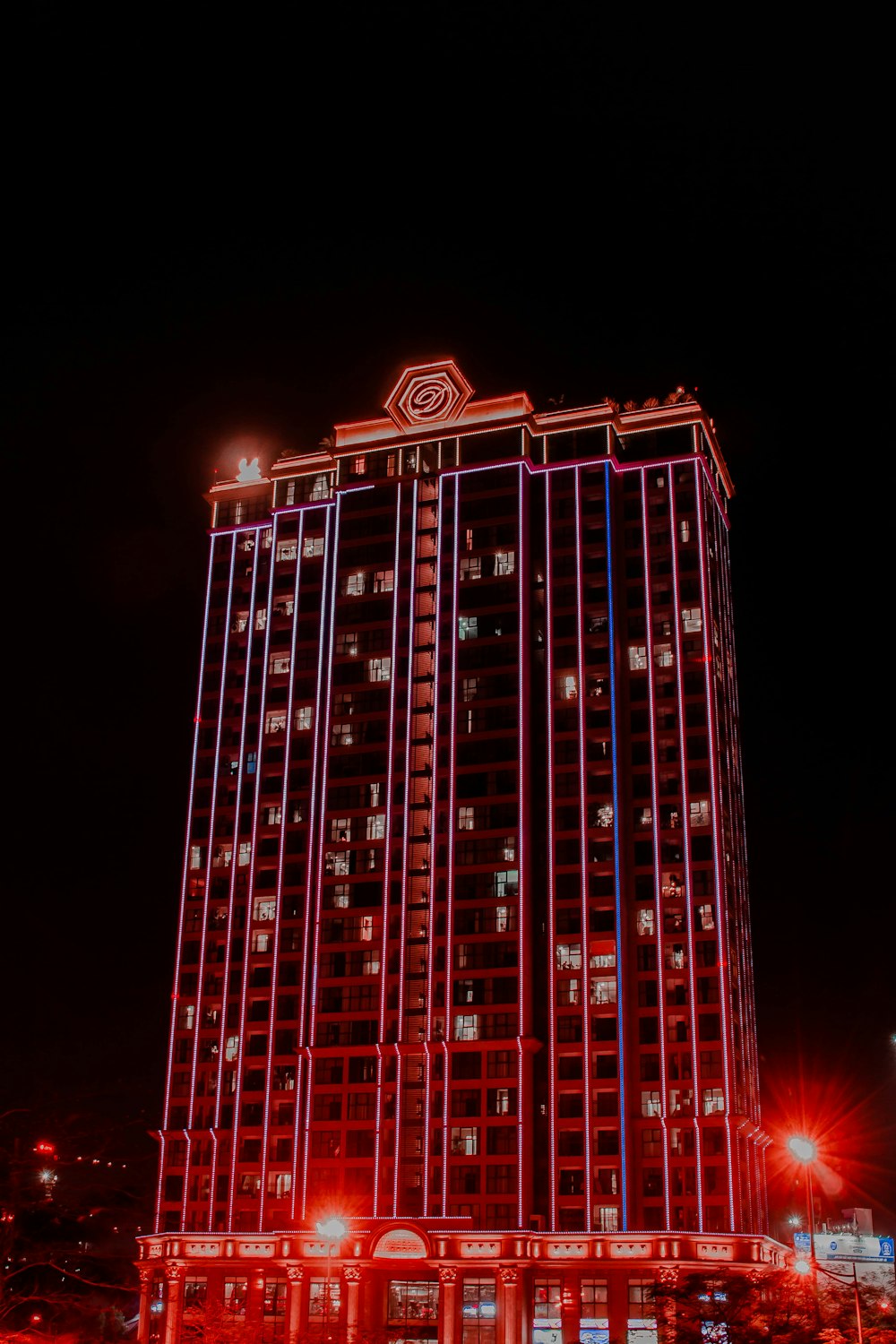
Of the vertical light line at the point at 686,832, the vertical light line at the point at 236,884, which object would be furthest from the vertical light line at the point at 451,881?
the vertical light line at the point at 686,832

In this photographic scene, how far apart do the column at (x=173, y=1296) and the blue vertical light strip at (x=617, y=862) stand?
109 feet

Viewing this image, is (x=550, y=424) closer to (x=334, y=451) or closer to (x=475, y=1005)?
(x=334, y=451)

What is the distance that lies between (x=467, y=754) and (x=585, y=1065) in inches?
1000

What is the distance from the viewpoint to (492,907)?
10919 centimetres

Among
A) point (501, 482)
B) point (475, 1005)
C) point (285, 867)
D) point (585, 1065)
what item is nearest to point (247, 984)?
point (285, 867)

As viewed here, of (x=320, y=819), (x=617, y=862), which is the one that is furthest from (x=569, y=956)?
(x=320, y=819)

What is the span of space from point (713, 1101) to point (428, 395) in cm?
6504

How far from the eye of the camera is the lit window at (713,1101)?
10044 centimetres

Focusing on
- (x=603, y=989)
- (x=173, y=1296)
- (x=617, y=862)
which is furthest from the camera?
(x=617, y=862)

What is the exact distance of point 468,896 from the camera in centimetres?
11006

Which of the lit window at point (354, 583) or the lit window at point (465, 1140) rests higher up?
the lit window at point (354, 583)

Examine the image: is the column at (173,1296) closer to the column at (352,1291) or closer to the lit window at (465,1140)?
the column at (352,1291)

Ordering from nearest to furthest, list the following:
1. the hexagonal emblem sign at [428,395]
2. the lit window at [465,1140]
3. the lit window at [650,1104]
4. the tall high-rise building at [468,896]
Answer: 1. the tall high-rise building at [468,896]
2. the lit window at [650,1104]
3. the lit window at [465,1140]
4. the hexagonal emblem sign at [428,395]

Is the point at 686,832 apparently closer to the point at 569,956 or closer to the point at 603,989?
the point at 569,956
